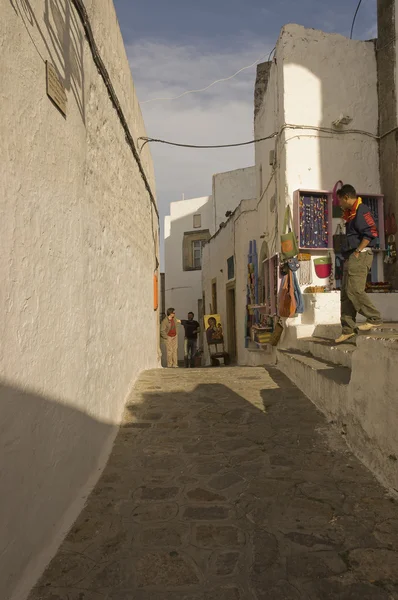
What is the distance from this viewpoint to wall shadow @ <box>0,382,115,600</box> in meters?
1.96

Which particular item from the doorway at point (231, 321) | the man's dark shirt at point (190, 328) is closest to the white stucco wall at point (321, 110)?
the doorway at point (231, 321)

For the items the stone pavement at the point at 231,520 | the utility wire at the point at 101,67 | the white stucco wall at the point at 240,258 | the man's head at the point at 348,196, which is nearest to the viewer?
the stone pavement at the point at 231,520

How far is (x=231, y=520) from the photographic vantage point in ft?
9.04

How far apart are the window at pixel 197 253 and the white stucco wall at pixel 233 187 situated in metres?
2.70

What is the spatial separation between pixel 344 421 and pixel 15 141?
320cm

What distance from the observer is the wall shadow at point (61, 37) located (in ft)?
7.65

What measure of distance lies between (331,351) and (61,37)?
4.02m

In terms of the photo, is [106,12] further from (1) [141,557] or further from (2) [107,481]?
(1) [141,557]

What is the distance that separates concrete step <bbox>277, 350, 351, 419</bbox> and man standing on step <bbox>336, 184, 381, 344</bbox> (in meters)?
0.66

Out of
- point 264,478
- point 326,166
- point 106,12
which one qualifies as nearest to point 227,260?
point 326,166

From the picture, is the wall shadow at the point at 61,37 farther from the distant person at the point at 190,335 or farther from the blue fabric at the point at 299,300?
the distant person at the point at 190,335

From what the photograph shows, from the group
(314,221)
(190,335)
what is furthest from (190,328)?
(314,221)

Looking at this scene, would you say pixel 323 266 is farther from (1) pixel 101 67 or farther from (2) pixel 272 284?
(1) pixel 101 67

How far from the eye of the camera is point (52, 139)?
2613mm
